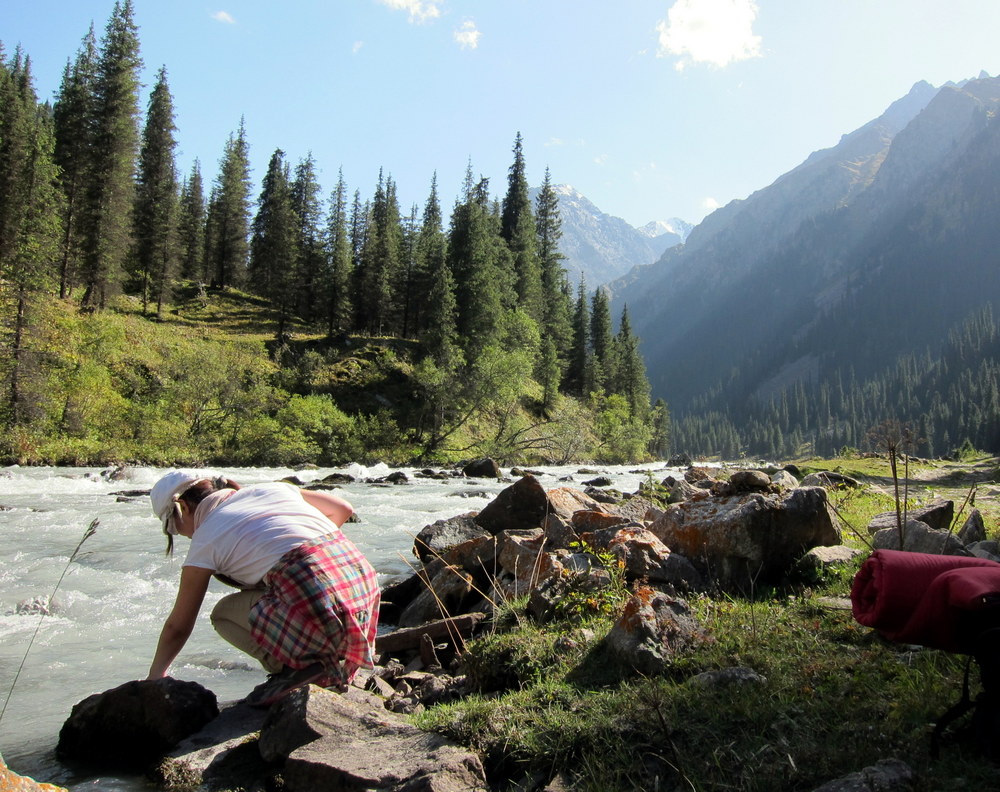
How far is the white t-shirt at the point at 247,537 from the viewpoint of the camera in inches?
156

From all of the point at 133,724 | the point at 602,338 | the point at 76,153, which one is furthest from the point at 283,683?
the point at 602,338

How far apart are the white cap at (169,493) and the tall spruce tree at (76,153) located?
39538 millimetres

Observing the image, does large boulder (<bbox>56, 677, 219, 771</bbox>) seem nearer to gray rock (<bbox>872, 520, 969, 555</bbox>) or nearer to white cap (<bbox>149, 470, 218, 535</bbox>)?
white cap (<bbox>149, 470, 218, 535</bbox>)

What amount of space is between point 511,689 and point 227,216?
65788mm

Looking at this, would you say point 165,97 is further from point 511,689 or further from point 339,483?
point 511,689

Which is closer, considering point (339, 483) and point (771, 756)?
point (771, 756)

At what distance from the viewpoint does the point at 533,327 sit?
49.9 metres

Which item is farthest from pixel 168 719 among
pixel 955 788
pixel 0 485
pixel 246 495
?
pixel 0 485

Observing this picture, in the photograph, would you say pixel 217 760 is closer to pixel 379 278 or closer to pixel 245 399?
pixel 245 399

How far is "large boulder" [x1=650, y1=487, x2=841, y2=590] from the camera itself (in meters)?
5.90

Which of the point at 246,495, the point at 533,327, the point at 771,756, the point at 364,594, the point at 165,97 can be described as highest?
the point at 165,97

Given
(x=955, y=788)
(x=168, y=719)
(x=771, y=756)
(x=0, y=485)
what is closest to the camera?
(x=955, y=788)

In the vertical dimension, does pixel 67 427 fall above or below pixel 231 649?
above

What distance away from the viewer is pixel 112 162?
131ft
